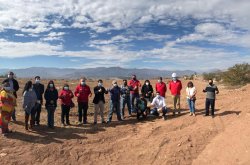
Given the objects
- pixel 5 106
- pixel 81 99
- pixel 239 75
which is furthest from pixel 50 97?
pixel 239 75

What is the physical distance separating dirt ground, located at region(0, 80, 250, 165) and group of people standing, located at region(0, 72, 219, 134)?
516 mm

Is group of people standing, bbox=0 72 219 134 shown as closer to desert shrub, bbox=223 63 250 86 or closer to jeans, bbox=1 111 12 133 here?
jeans, bbox=1 111 12 133

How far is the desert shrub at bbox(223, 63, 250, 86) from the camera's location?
29.7m

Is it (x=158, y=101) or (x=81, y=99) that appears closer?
(x=81, y=99)

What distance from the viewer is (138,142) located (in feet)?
35.1

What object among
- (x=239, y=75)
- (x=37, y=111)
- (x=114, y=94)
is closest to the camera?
(x=37, y=111)

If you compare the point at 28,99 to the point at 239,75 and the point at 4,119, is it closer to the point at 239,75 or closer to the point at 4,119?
the point at 4,119

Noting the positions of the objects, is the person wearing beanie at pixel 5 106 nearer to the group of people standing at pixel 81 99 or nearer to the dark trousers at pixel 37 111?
the group of people standing at pixel 81 99

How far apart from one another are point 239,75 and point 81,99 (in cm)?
2146

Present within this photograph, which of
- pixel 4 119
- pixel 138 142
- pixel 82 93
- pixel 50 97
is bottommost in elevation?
pixel 138 142

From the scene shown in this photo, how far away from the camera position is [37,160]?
929 centimetres

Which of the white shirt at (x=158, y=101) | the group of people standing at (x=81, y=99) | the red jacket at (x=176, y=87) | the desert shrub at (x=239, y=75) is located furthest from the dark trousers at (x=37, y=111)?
the desert shrub at (x=239, y=75)

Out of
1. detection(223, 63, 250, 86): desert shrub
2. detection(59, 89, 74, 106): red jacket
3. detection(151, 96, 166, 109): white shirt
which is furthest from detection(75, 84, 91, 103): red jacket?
detection(223, 63, 250, 86): desert shrub

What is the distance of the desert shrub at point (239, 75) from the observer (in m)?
29.7
